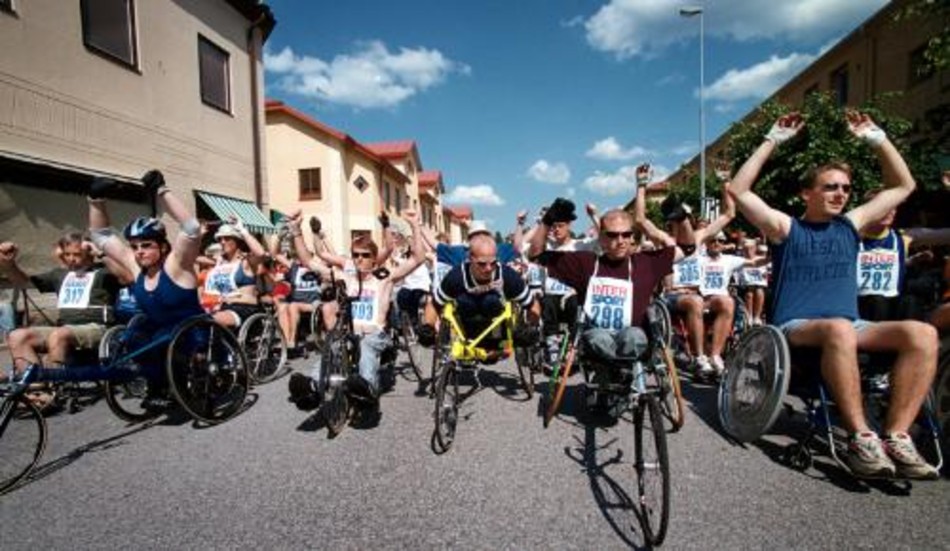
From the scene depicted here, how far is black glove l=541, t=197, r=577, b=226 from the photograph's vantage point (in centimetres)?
385

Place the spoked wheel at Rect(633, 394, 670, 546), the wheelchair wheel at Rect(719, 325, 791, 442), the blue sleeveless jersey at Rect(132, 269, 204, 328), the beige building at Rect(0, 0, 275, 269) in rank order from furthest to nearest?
the beige building at Rect(0, 0, 275, 269) < the blue sleeveless jersey at Rect(132, 269, 204, 328) < the wheelchair wheel at Rect(719, 325, 791, 442) < the spoked wheel at Rect(633, 394, 670, 546)

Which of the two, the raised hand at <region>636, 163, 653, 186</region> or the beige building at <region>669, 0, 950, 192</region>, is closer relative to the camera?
the raised hand at <region>636, 163, 653, 186</region>

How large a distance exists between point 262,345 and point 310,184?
22.2 m

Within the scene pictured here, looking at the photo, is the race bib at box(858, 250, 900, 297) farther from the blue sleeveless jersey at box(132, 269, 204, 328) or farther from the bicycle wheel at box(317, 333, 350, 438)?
the blue sleeveless jersey at box(132, 269, 204, 328)

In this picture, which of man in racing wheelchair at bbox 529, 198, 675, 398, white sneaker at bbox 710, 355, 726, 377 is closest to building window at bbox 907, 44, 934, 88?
white sneaker at bbox 710, 355, 726, 377

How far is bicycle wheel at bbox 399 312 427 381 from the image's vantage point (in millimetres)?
5555

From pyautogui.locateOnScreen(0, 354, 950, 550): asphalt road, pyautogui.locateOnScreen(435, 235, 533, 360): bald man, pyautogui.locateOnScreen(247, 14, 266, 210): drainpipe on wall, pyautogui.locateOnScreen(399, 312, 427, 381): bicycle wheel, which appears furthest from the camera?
pyautogui.locateOnScreen(247, 14, 266, 210): drainpipe on wall

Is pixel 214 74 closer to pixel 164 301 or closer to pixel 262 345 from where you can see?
pixel 262 345

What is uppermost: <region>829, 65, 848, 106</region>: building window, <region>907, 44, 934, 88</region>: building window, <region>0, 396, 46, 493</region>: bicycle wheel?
<region>829, 65, 848, 106</region>: building window

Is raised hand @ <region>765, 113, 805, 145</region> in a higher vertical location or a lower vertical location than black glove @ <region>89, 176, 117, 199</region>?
higher

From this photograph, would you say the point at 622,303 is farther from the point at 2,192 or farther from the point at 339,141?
the point at 339,141

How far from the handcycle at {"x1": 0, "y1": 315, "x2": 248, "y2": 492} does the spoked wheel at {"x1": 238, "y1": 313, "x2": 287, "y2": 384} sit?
1039mm

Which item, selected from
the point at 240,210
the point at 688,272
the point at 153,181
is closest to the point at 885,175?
the point at 688,272

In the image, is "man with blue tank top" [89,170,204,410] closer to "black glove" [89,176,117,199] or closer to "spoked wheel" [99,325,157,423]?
"black glove" [89,176,117,199]
